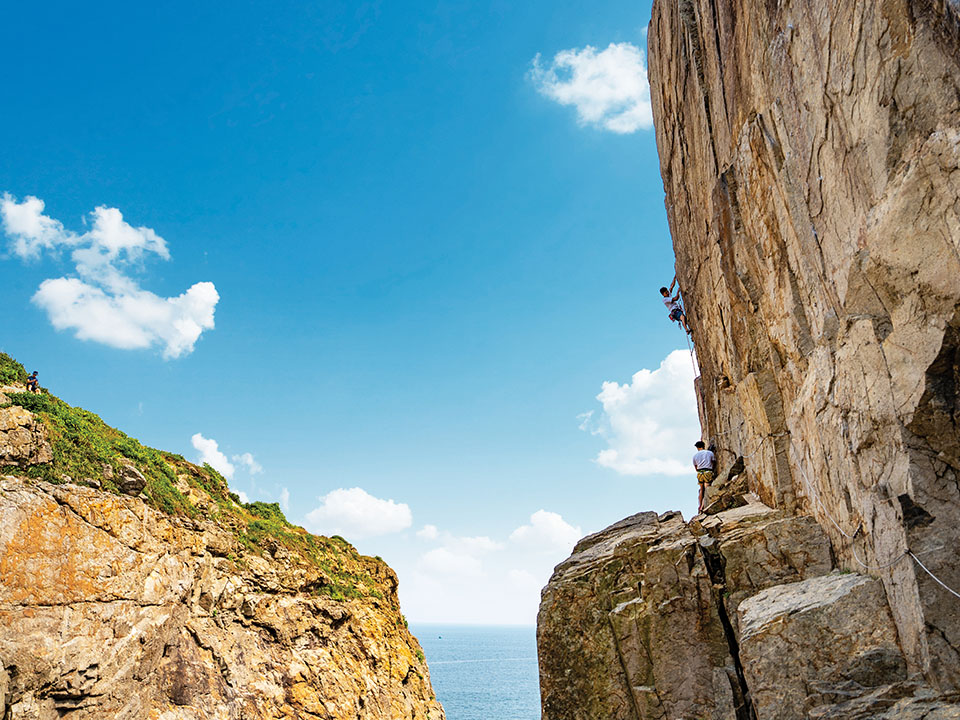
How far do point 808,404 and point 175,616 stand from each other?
86.4 ft

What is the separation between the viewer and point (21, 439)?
24.9 metres

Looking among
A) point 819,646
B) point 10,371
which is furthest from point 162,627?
point 819,646

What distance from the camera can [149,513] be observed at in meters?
28.0

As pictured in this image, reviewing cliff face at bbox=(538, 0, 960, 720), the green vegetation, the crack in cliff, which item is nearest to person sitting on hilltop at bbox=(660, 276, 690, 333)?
cliff face at bbox=(538, 0, 960, 720)

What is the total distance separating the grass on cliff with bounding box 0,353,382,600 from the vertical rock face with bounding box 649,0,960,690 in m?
26.6

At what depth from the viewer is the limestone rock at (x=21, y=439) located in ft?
80.1

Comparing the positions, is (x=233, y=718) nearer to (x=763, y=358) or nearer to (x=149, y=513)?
(x=149, y=513)

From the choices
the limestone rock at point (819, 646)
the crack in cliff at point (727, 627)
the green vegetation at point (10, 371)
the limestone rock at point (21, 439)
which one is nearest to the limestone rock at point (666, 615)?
the crack in cliff at point (727, 627)

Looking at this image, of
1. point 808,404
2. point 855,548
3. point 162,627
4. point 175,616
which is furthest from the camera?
point 175,616

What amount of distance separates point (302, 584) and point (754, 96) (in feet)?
104

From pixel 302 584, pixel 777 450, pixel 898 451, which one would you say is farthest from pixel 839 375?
pixel 302 584

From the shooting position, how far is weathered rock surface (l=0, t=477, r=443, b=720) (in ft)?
71.1

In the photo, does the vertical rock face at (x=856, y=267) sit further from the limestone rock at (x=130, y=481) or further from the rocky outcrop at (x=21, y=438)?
the rocky outcrop at (x=21, y=438)

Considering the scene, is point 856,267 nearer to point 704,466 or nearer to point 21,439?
point 704,466
